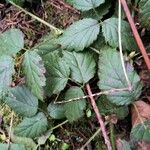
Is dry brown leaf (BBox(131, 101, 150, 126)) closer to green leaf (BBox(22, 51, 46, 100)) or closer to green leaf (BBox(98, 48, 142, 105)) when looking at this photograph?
green leaf (BBox(98, 48, 142, 105))

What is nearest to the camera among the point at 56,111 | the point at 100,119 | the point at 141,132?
the point at 141,132

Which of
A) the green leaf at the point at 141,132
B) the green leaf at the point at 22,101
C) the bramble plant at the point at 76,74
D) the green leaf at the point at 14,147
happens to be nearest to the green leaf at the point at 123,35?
the bramble plant at the point at 76,74

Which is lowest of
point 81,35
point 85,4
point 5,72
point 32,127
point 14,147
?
point 14,147

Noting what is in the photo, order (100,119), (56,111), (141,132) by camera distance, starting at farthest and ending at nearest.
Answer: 1. (56,111)
2. (100,119)
3. (141,132)

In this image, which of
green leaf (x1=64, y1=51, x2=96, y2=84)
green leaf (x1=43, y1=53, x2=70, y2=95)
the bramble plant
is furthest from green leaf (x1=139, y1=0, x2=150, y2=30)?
green leaf (x1=43, y1=53, x2=70, y2=95)

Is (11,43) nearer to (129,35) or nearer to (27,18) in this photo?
(27,18)

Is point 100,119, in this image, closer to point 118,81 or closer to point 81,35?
point 118,81

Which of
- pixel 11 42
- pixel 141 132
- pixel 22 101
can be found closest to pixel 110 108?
pixel 141 132

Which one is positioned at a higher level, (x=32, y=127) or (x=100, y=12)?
(x=100, y=12)
